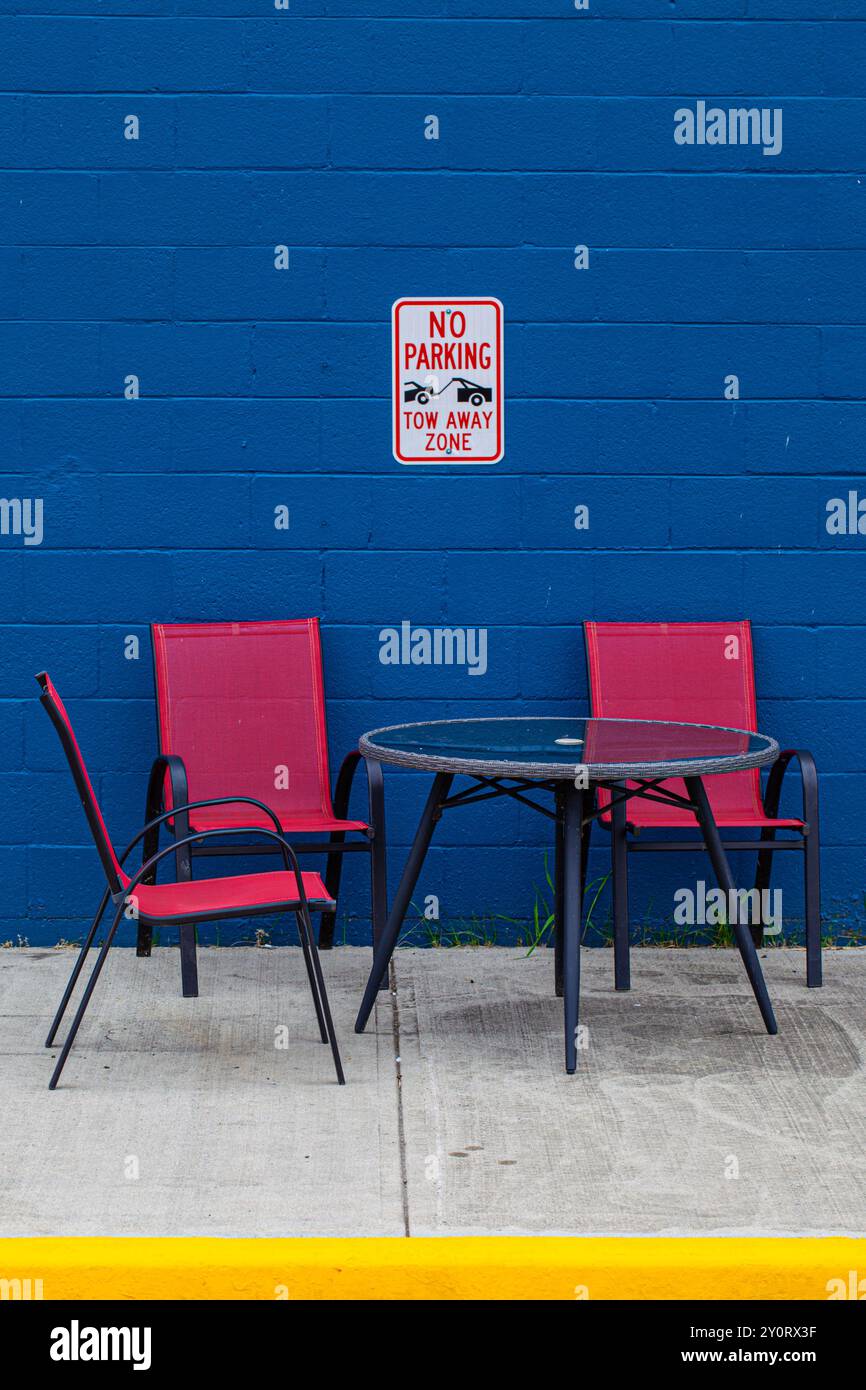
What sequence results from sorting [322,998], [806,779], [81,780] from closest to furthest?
[81,780] < [322,998] < [806,779]

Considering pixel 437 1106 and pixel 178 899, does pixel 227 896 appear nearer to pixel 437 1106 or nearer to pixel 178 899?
pixel 178 899

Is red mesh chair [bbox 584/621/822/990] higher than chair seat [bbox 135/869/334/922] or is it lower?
higher

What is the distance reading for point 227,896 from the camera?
Answer: 13.8 ft

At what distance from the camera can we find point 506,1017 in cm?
466

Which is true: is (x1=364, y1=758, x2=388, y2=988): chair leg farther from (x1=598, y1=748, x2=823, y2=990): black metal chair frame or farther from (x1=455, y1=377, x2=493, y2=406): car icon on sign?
(x1=455, y1=377, x2=493, y2=406): car icon on sign

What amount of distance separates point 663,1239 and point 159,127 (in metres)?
4.04

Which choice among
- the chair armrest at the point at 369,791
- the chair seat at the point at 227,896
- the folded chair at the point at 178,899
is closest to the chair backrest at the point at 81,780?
the folded chair at the point at 178,899

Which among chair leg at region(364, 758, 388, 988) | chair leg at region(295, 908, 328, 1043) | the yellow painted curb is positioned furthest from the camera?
chair leg at region(364, 758, 388, 988)

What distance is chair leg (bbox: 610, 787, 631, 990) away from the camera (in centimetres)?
497

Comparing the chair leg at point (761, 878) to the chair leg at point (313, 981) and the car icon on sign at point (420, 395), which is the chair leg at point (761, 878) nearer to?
the chair leg at point (313, 981)

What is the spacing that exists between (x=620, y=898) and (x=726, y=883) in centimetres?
75

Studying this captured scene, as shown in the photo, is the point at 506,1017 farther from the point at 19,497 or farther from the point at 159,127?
the point at 159,127

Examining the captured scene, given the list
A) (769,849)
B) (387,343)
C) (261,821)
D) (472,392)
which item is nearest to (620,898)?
(769,849)

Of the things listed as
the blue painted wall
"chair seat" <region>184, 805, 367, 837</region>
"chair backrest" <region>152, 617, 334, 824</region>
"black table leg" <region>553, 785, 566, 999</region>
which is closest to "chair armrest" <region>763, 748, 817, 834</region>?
the blue painted wall
